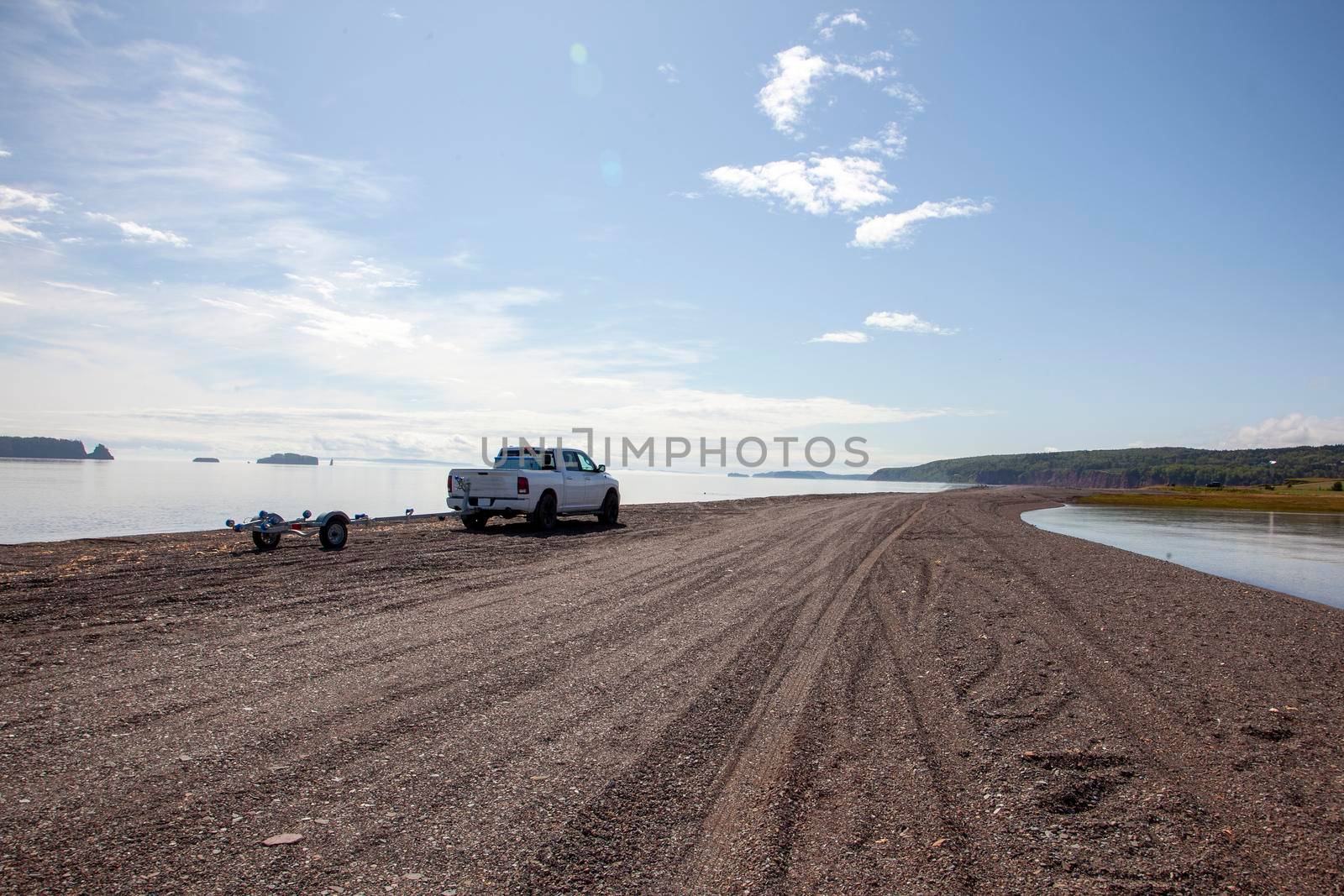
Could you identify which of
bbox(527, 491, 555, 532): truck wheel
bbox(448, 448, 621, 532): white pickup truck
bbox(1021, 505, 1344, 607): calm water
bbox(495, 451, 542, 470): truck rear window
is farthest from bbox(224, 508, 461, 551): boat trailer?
bbox(1021, 505, 1344, 607): calm water

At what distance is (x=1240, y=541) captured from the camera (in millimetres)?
27562

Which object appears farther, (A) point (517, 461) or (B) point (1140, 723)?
(A) point (517, 461)

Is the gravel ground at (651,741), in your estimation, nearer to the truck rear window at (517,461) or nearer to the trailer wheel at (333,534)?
the trailer wheel at (333,534)

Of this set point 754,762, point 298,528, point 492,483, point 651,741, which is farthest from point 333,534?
point 754,762

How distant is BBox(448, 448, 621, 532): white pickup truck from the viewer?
20688 millimetres

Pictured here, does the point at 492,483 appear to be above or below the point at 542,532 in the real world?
above

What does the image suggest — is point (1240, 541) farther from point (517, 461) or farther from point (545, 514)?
point (517, 461)

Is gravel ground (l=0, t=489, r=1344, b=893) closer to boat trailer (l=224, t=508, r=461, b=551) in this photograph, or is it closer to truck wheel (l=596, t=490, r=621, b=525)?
boat trailer (l=224, t=508, r=461, b=551)

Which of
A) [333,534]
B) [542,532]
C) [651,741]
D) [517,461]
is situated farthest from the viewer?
[517,461]

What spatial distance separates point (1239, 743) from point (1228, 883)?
2.48 m

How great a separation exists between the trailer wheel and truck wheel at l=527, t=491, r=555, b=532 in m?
6.16

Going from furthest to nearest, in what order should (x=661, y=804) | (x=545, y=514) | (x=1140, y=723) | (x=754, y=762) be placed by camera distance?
(x=545, y=514) → (x=1140, y=723) → (x=754, y=762) → (x=661, y=804)

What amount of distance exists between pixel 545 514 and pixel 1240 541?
25.7 meters

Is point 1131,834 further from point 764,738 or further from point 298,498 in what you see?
point 298,498
